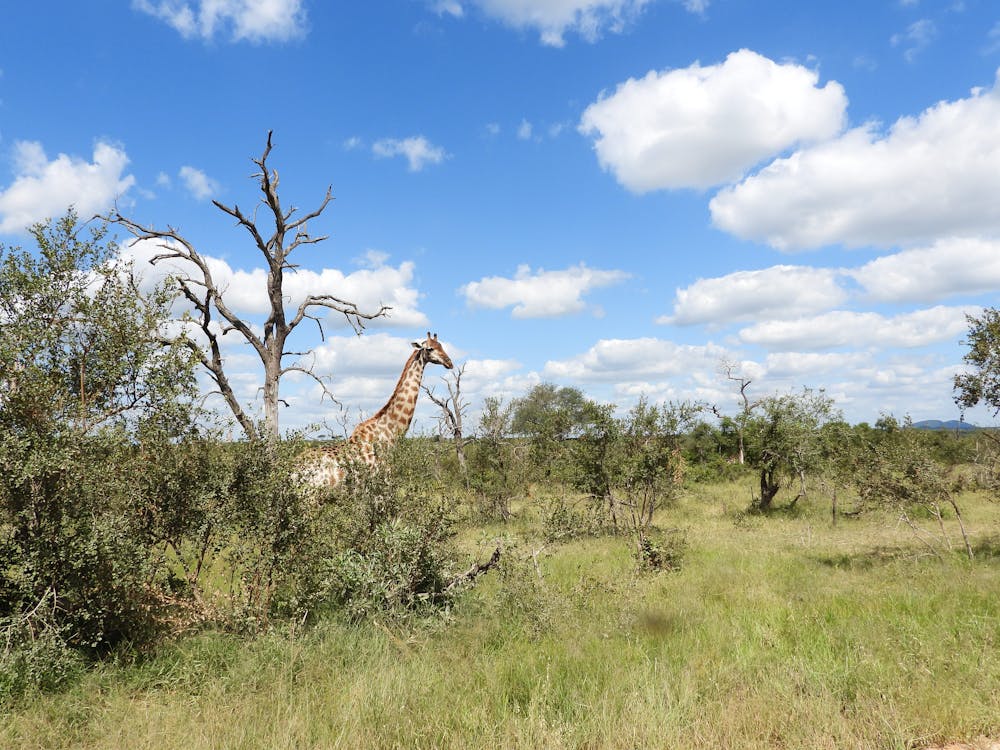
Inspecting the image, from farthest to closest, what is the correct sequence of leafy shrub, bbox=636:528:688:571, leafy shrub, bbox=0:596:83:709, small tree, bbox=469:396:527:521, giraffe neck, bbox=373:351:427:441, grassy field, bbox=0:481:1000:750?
small tree, bbox=469:396:527:521
giraffe neck, bbox=373:351:427:441
leafy shrub, bbox=636:528:688:571
leafy shrub, bbox=0:596:83:709
grassy field, bbox=0:481:1000:750

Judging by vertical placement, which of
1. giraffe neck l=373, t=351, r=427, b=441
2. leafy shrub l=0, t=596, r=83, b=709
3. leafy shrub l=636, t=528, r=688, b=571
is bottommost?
leafy shrub l=636, t=528, r=688, b=571

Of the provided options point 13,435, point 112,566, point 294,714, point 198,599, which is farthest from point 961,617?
point 13,435

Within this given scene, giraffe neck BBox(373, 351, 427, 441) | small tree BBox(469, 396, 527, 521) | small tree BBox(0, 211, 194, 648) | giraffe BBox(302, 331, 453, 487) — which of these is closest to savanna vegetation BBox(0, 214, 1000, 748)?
small tree BBox(0, 211, 194, 648)

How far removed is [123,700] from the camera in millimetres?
4980

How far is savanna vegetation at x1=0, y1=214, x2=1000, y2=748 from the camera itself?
463 centimetres

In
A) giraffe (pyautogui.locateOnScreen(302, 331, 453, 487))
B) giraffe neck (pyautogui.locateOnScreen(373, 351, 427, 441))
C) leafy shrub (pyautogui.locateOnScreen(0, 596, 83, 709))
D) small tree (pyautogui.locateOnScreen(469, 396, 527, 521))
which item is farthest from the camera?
small tree (pyautogui.locateOnScreen(469, 396, 527, 521))

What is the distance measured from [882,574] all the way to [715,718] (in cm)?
669

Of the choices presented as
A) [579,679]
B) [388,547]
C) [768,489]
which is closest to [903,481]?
[579,679]

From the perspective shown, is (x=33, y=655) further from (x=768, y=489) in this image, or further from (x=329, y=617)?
(x=768, y=489)

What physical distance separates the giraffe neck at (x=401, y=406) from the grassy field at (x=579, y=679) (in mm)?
4745

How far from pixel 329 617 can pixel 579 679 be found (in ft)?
9.25

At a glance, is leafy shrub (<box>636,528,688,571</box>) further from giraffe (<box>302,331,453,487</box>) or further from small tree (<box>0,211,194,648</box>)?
small tree (<box>0,211,194,648</box>)

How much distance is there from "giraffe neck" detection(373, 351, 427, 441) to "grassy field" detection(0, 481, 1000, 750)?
15.6 feet

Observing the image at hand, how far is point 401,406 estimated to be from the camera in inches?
496
